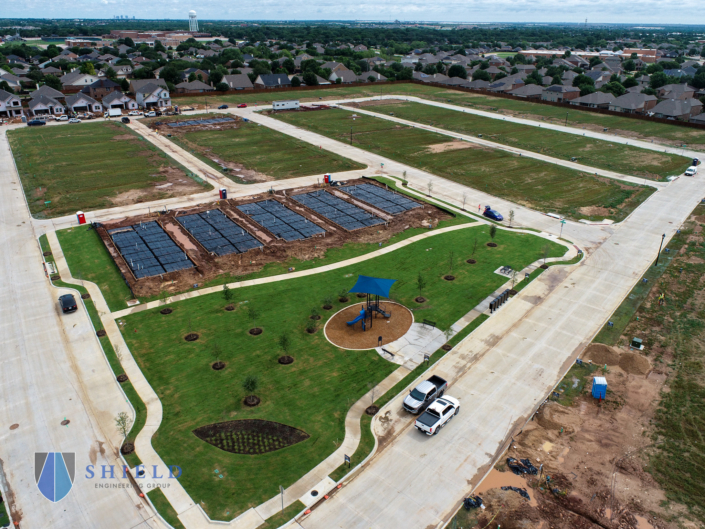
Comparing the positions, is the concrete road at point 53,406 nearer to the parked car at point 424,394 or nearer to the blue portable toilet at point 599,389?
the parked car at point 424,394

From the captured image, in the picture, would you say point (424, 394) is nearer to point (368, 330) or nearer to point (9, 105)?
point (368, 330)

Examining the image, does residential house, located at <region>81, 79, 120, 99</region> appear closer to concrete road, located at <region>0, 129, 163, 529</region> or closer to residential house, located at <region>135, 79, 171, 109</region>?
residential house, located at <region>135, 79, 171, 109</region>

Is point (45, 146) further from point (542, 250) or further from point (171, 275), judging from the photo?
point (542, 250)

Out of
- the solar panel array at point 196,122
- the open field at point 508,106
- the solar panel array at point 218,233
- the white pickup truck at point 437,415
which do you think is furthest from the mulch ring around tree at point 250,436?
the open field at point 508,106

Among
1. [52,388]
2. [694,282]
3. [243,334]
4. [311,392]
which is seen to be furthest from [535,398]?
[52,388]

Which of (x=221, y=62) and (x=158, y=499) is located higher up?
(x=221, y=62)

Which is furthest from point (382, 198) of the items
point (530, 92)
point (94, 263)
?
point (530, 92)

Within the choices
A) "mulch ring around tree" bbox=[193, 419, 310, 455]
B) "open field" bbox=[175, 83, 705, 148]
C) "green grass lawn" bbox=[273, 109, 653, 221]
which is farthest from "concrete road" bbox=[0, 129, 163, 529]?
"open field" bbox=[175, 83, 705, 148]
